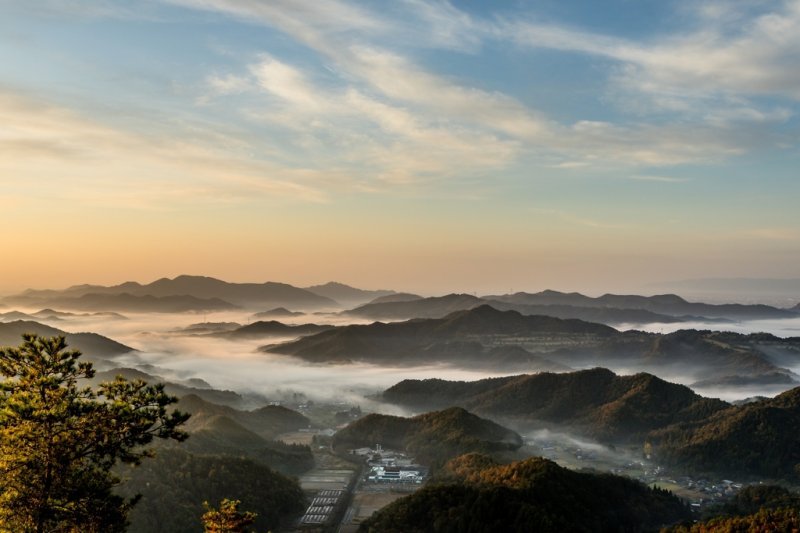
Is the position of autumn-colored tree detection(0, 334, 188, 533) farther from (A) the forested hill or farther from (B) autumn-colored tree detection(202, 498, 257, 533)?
(A) the forested hill

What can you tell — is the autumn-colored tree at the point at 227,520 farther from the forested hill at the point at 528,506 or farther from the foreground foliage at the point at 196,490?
the foreground foliage at the point at 196,490

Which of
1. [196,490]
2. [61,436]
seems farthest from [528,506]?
[61,436]

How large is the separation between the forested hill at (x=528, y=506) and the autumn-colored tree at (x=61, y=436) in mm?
90357

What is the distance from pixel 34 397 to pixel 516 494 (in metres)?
107

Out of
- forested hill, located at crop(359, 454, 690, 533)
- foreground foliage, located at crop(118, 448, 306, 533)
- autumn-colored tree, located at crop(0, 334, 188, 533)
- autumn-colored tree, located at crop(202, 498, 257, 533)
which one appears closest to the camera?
autumn-colored tree, located at crop(0, 334, 188, 533)

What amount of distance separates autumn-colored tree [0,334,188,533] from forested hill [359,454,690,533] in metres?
90.4

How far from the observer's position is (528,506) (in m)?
114

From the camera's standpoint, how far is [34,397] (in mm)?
31016

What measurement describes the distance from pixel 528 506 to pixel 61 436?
9973 centimetres

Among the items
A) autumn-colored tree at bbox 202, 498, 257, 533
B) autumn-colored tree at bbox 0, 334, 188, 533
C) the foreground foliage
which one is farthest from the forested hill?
autumn-colored tree at bbox 0, 334, 188, 533

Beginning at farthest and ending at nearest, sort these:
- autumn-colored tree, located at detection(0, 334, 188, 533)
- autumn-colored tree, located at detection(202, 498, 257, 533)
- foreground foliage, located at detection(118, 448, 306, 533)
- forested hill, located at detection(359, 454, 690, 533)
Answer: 1. foreground foliage, located at detection(118, 448, 306, 533)
2. forested hill, located at detection(359, 454, 690, 533)
3. autumn-colored tree, located at detection(202, 498, 257, 533)
4. autumn-colored tree, located at detection(0, 334, 188, 533)

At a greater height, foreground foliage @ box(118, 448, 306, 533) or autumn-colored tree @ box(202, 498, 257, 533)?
autumn-colored tree @ box(202, 498, 257, 533)

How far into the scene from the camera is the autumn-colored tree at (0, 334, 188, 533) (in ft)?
103

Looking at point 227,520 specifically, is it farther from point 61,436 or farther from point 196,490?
point 196,490
